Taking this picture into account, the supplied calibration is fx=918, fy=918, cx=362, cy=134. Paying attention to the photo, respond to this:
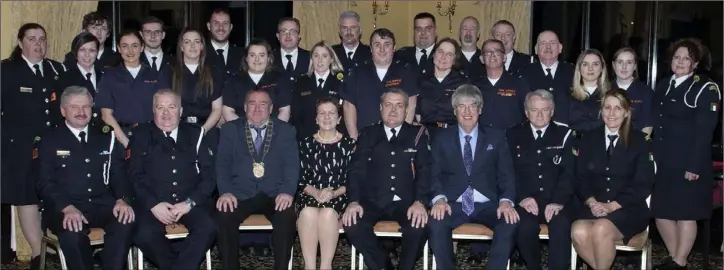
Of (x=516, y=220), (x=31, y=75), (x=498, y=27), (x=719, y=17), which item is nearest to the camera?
(x=516, y=220)

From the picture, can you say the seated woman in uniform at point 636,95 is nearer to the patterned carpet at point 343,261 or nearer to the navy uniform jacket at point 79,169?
the patterned carpet at point 343,261

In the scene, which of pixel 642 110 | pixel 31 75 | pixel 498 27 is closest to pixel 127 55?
pixel 31 75

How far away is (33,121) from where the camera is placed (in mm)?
6129

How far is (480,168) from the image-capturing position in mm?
5516

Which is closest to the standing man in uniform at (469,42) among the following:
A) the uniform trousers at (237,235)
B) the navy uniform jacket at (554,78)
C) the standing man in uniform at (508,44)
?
the standing man in uniform at (508,44)

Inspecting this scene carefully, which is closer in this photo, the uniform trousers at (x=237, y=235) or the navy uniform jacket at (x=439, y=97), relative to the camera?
the uniform trousers at (x=237, y=235)

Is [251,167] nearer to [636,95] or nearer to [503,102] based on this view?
[503,102]

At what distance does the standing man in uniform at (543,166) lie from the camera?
540 cm

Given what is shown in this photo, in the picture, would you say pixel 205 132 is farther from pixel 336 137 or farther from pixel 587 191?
pixel 587 191

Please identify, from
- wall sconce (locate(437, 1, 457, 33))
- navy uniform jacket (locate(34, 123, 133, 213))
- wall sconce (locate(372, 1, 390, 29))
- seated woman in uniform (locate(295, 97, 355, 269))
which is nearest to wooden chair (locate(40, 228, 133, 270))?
navy uniform jacket (locate(34, 123, 133, 213))

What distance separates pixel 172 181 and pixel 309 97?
4.25ft

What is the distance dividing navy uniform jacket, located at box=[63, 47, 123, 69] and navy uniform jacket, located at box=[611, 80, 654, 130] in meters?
3.42

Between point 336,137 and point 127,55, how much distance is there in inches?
60.6

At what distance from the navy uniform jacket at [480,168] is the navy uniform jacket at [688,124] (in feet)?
4.05
